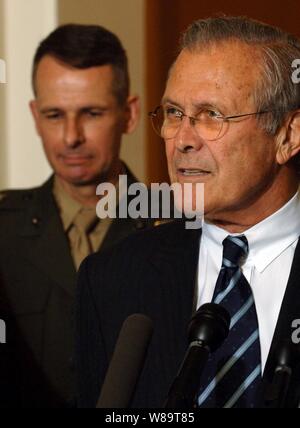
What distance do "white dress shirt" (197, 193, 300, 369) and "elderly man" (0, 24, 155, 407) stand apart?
0.52 m

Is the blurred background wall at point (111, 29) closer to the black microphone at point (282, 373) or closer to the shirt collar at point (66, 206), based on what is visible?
the shirt collar at point (66, 206)

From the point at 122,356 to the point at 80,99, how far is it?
999 mm

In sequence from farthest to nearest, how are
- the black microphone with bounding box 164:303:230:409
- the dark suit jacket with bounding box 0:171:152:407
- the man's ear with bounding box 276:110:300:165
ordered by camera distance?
the dark suit jacket with bounding box 0:171:152:407, the man's ear with bounding box 276:110:300:165, the black microphone with bounding box 164:303:230:409

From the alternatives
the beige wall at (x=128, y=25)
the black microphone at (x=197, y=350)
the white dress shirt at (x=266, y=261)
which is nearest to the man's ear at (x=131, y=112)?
the beige wall at (x=128, y=25)

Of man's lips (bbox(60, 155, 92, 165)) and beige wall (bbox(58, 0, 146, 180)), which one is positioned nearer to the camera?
man's lips (bbox(60, 155, 92, 165))

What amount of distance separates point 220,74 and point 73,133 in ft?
2.11

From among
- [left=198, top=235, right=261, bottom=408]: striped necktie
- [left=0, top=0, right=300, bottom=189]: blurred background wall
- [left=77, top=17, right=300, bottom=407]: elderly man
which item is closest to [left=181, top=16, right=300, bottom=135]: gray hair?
[left=77, top=17, right=300, bottom=407]: elderly man

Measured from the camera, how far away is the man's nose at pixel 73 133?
6.16 ft

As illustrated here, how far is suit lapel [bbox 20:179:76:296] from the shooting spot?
73.3 inches

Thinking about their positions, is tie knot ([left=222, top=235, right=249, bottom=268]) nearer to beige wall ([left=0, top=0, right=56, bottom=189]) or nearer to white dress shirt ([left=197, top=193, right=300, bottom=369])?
white dress shirt ([left=197, top=193, right=300, bottom=369])

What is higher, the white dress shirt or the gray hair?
the gray hair

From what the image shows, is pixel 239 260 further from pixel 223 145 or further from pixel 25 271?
pixel 25 271
